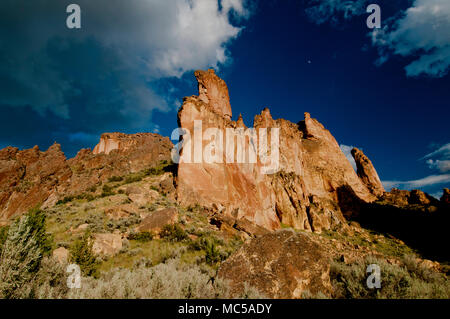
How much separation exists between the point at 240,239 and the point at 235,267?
7.89 m

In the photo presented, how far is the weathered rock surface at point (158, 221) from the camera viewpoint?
1117cm

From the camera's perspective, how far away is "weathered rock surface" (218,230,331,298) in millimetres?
4348

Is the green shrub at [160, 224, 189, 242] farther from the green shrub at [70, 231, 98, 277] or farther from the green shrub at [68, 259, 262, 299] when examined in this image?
the green shrub at [68, 259, 262, 299]

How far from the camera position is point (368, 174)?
54531 millimetres

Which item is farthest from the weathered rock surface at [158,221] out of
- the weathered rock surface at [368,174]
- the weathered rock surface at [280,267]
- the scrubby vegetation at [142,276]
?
the weathered rock surface at [368,174]

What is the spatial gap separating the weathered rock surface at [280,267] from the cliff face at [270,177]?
14609 millimetres

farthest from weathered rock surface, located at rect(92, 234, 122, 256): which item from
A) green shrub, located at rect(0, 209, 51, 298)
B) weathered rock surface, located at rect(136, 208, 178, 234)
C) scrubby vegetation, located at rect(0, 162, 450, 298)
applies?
green shrub, located at rect(0, 209, 51, 298)

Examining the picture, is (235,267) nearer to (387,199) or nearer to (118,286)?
(118,286)

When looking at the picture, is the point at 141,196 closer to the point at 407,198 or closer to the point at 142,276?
the point at 142,276

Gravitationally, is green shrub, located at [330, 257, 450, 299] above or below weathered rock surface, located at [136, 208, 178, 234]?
below

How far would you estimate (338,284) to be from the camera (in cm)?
455

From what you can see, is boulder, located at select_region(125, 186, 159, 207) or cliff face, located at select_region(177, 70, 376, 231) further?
cliff face, located at select_region(177, 70, 376, 231)

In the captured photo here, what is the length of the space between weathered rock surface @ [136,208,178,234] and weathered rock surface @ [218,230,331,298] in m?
7.65
